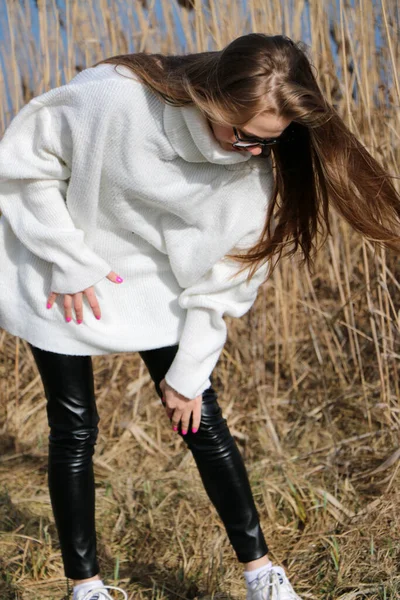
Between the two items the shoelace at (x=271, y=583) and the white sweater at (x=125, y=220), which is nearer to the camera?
the white sweater at (x=125, y=220)

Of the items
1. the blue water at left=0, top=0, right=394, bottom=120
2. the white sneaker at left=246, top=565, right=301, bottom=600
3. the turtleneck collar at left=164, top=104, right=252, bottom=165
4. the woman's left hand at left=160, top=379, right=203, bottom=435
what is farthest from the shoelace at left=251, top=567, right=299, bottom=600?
the blue water at left=0, top=0, right=394, bottom=120

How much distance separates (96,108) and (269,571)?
835mm

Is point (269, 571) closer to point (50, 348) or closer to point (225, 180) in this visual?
point (50, 348)

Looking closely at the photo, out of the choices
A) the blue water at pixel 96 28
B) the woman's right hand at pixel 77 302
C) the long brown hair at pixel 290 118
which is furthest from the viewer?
the blue water at pixel 96 28

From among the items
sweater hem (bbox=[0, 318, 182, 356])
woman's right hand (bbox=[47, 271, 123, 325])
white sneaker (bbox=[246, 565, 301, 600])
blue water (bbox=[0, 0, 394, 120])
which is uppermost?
blue water (bbox=[0, 0, 394, 120])

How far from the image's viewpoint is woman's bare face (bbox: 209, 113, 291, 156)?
1.09 meters

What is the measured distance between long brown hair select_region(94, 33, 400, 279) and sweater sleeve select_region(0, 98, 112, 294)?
0.16 meters

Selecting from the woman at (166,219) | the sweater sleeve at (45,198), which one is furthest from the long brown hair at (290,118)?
the sweater sleeve at (45,198)

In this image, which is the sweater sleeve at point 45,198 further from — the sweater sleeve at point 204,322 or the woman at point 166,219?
the sweater sleeve at point 204,322

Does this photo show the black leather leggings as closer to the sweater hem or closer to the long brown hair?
the sweater hem

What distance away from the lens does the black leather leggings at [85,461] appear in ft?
4.11

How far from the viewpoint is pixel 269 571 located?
4.26ft

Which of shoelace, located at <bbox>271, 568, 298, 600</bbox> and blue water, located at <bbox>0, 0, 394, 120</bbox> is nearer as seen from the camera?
shoelace, located at <bbox>271, 568, 298, 600</bbox>

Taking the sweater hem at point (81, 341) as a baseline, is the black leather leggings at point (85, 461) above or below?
below
